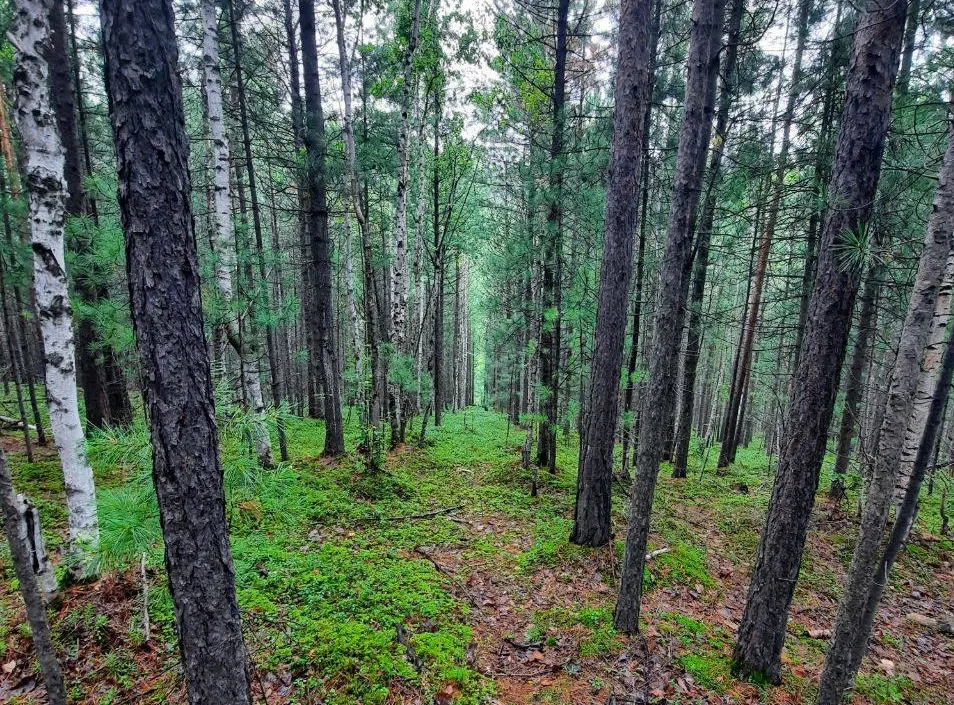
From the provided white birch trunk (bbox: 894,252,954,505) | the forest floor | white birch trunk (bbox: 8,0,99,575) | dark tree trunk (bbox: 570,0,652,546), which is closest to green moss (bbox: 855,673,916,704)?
the forest floor

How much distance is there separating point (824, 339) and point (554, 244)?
553cm

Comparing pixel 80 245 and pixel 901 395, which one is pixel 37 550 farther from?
pixel 901 395

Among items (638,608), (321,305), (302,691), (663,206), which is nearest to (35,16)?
(321,305)

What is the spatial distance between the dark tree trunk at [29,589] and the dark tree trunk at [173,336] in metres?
0.93

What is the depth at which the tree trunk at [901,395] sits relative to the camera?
288cm

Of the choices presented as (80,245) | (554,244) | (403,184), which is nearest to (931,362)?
(554,244)

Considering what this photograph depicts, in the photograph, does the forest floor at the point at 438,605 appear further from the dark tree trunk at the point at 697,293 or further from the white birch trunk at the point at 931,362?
the dark tree trunk at the point at 697,293

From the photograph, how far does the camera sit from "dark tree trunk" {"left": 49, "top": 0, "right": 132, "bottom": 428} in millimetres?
6520

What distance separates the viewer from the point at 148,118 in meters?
2.12

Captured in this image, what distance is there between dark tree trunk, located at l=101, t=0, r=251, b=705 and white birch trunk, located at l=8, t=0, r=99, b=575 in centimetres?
→ 244

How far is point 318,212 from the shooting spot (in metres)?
8.22

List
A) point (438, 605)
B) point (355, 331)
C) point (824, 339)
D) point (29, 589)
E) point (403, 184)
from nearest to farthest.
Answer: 1. point (29, 589)
2. point (824, 339)
3. point (438, 605)
4. point (403, 184)
5. point (355, 331)

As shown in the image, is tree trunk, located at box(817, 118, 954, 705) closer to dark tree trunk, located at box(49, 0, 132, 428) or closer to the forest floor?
the forest floor

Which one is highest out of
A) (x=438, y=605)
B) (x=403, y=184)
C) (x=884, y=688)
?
(x=403, y=184)
